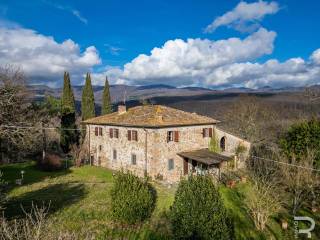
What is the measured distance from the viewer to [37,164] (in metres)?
32.7

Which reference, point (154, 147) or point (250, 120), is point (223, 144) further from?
point (154, 147)

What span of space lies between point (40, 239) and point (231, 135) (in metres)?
26.4

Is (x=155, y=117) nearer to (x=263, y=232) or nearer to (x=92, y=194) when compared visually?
(x=92, y=194)

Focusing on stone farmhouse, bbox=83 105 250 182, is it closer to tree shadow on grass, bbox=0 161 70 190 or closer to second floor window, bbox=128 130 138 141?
second floor window, bbox=128 130 138 141

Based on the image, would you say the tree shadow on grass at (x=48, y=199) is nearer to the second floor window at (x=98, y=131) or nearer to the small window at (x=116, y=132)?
the small window at (x=116, y=132)

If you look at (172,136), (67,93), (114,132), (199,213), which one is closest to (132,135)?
(114,132)

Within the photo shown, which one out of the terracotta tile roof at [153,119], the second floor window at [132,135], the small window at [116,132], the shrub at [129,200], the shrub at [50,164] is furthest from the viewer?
the shrub at [50,164]

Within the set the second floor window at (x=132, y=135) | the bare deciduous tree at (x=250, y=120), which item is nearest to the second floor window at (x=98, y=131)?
the second floor window at (x=132, y=135)

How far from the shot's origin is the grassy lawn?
16672 mm

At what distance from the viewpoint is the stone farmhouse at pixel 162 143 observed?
26.4m

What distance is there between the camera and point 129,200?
16953mm

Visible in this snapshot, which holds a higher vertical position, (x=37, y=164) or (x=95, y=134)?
(x=95, y=134)

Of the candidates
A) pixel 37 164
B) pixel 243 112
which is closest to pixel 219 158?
pixel 243 112

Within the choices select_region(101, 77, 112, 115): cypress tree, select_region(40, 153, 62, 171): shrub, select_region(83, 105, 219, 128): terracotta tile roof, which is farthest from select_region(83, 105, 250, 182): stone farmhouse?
select_region(101, 77, 112, 115): cypress tree
